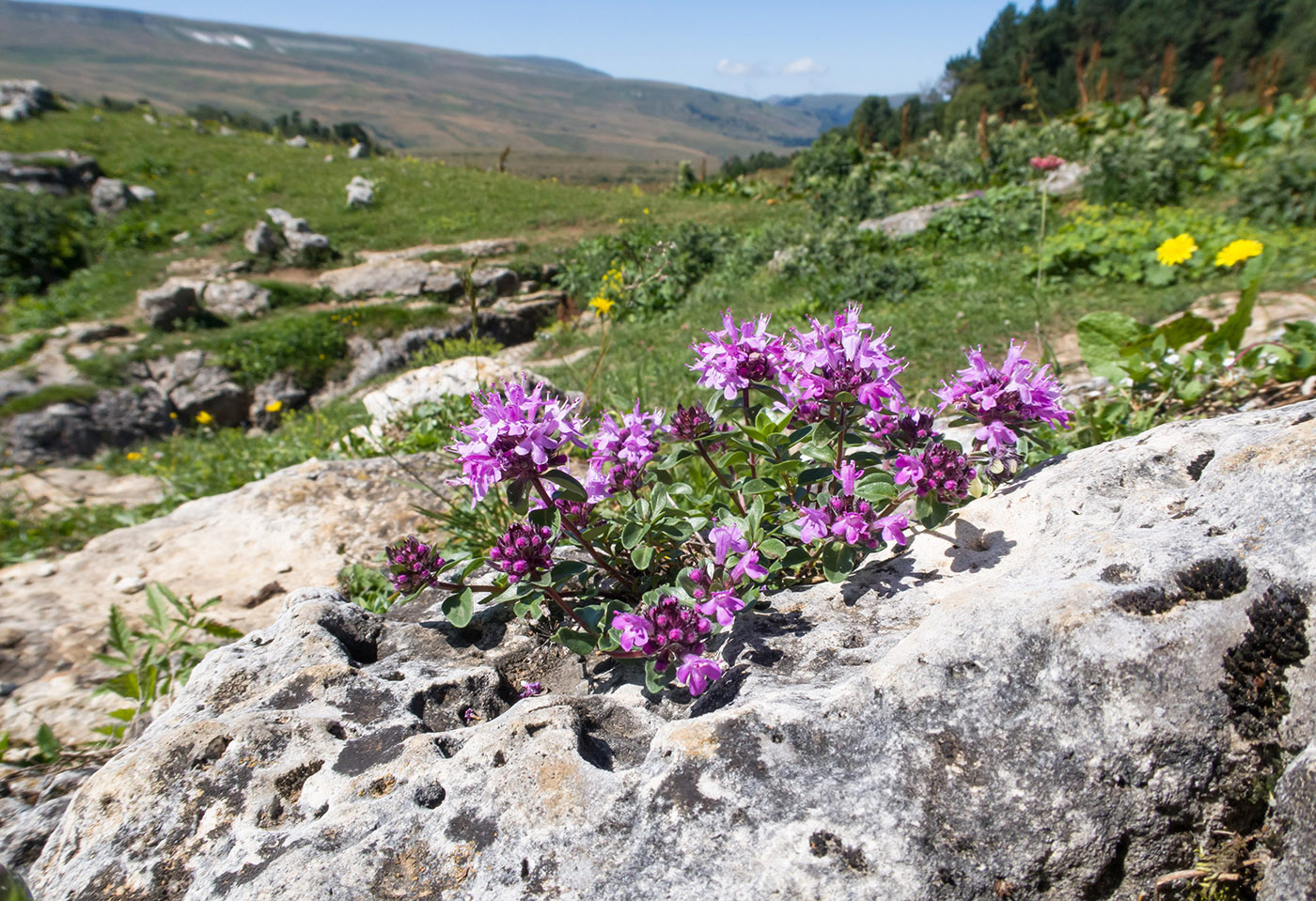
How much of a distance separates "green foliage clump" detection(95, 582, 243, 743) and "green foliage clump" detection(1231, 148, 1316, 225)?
34.2 feet

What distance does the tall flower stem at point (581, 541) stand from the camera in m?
1.83

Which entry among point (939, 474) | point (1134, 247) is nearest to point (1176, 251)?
point (1134, 247)

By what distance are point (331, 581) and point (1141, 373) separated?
4.14m

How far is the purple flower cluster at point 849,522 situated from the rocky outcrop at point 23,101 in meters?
28.9

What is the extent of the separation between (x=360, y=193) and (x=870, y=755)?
787 inches

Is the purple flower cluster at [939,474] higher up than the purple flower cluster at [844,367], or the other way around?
the purple flower cluster at [844,367]

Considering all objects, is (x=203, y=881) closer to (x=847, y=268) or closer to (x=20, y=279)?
(x=847, y=268)

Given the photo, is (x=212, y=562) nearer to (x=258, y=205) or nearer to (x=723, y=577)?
(x=723, y=577)

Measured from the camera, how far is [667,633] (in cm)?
165

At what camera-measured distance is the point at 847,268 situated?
9359 millimetres

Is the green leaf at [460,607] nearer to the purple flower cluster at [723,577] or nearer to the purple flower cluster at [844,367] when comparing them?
the purple flower cluster at [723,577]

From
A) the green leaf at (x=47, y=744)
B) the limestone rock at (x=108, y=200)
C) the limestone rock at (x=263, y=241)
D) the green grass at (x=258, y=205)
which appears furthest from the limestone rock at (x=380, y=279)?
the green leaf at (x=47, y=744)

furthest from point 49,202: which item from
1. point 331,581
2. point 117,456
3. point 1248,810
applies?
point 1248,810

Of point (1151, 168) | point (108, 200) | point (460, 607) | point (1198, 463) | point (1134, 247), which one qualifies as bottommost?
point (108, 200)
